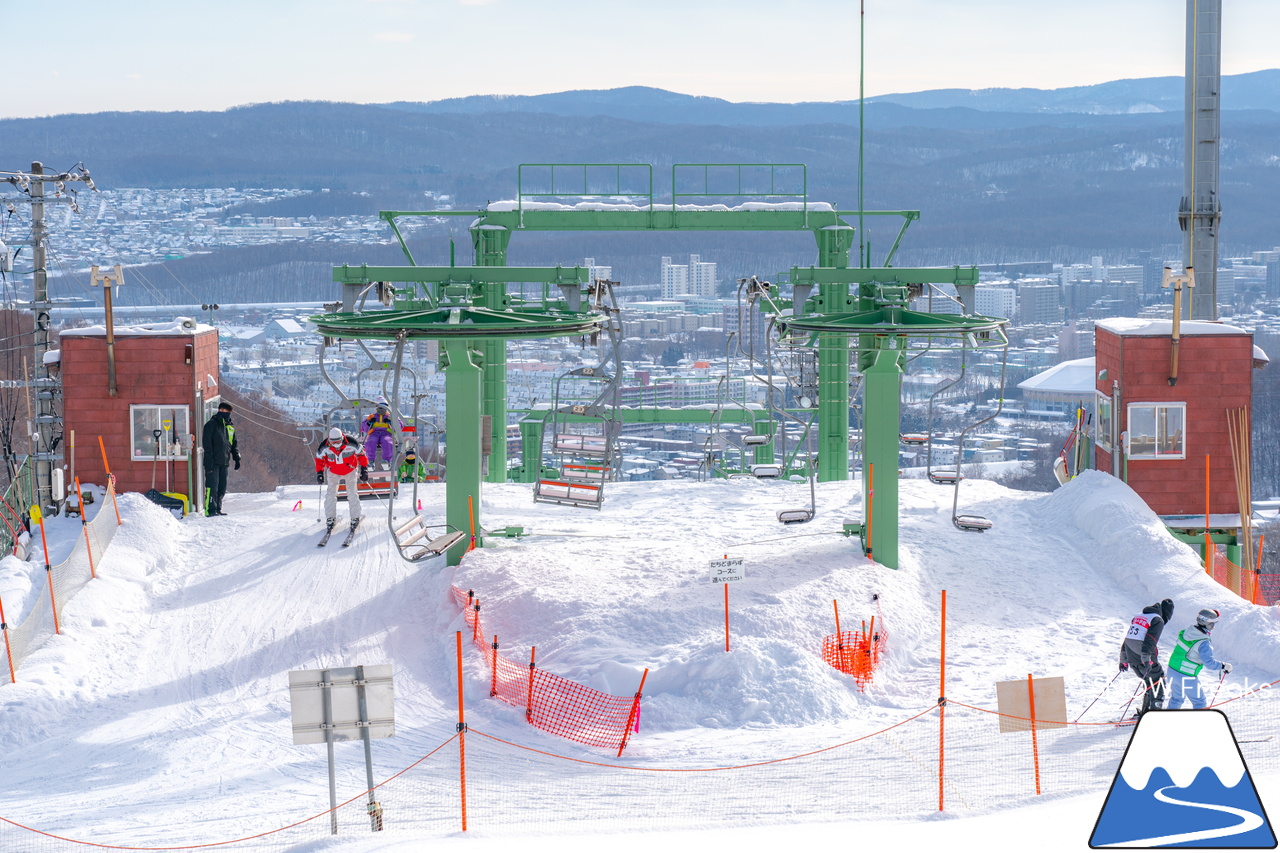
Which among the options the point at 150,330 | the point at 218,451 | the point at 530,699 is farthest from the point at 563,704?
the point at 150,330

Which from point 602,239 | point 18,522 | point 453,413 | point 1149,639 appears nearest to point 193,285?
point 602,239

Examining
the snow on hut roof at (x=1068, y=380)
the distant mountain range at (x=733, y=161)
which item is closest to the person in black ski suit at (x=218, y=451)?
the snow on hut roof at (x=1068, y=380)

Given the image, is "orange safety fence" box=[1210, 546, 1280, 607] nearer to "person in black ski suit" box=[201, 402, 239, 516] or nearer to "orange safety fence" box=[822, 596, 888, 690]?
"orange safety fence" box=[822, 596, 888, 690]

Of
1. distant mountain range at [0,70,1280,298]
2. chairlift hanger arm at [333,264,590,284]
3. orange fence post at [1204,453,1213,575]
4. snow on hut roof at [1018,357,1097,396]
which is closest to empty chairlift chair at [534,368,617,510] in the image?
chairlift hanger arm at [333,264,590,284]

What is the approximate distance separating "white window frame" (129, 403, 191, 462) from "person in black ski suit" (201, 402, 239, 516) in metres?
0.85

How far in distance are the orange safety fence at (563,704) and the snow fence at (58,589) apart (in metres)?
5.32

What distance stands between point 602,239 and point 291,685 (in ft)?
356

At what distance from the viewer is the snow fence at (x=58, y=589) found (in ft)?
51.3

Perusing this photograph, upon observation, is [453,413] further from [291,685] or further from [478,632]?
[291,685]

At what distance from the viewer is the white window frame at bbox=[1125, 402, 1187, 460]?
22438mm

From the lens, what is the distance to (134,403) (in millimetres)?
22984

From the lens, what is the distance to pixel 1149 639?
45.4 ft

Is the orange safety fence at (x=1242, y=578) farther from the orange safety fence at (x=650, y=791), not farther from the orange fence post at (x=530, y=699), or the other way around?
the orange fence post at (x=530, y=699)

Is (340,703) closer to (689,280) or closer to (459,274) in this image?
(459,274)
